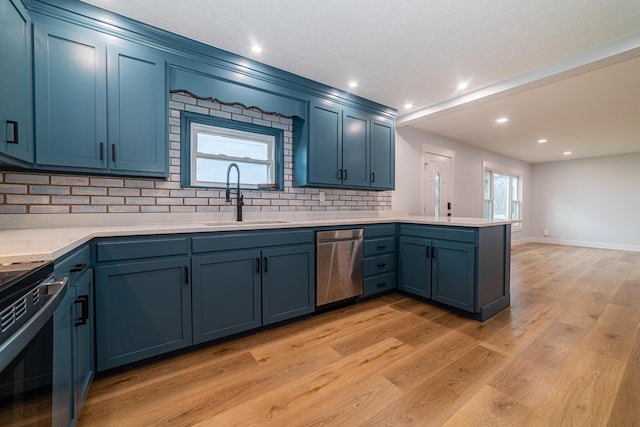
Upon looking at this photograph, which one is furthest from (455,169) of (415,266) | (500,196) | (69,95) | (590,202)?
(69,95)

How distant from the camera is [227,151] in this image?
2705mm

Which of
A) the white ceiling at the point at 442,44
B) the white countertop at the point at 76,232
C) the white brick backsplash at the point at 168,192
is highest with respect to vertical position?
the white ceiling at the point at 442,44

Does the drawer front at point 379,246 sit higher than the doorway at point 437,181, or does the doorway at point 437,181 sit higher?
the doorway at point 437,181

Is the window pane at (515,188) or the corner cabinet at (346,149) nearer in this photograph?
the corner cabinet at (346,149)

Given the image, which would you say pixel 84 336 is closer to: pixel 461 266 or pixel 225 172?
pixel 225 172

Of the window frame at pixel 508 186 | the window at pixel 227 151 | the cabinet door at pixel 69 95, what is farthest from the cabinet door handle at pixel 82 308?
the window frame at pixel 508 186

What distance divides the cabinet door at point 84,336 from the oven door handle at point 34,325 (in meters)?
0.43

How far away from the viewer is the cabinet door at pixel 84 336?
1.28 metres

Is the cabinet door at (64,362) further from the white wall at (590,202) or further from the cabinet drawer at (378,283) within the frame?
the white wall at (590,202)

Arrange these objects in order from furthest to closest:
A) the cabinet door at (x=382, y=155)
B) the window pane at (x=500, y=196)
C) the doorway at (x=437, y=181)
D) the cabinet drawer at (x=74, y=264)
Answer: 1. the window pane at (x=500, y=196)
2. the doorway at (x=437, y=181)
3. the cabinet door at (x=382, y=155)
4. the cabinet drawer at (x=74, y=264)

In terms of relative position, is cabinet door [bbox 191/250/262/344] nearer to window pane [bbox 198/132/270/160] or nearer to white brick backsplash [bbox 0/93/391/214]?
white brick backsplash [bbox 0/93/391/214]

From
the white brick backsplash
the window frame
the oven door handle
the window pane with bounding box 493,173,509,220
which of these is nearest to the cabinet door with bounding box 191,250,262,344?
the white brick backsplash

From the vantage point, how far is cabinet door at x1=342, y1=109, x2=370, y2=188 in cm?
323

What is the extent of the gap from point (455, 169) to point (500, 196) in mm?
2781
